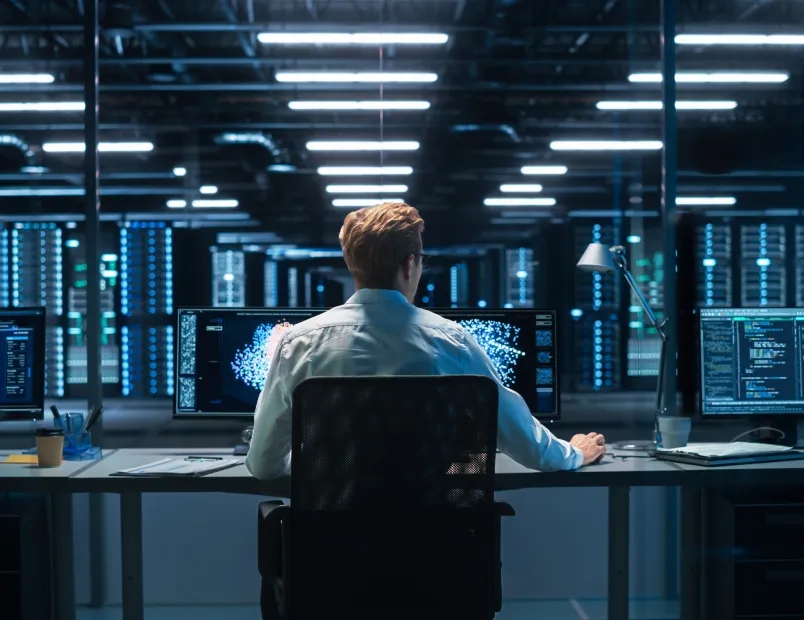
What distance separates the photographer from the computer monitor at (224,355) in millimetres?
2611

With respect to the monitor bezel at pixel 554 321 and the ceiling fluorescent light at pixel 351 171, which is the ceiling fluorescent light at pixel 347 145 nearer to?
the ceiling fluorescent light at pixel 351 171

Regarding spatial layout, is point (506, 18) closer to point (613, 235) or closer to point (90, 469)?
point (613, 235)

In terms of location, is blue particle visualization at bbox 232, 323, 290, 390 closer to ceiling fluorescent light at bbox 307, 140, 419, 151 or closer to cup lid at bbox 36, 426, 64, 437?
cup lid at bbox 36, 426, 64, 437

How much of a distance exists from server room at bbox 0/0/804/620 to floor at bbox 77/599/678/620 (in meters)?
0.02

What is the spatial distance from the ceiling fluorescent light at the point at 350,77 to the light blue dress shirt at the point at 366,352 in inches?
179

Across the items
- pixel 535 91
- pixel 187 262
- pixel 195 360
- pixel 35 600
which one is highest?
pixel 535 91

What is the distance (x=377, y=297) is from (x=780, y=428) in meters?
1.74

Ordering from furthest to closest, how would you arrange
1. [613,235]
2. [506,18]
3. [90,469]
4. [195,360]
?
1. [613,235]
2. [506,18]
3. [195,360]
4. [90,469]

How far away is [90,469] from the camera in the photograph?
2363mm

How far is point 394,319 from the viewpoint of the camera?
1.69 m

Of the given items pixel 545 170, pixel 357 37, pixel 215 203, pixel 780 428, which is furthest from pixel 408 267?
pixel 545 170

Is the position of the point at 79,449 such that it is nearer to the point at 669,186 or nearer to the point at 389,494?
the point at 389,494

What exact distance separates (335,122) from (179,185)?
2.36 metres

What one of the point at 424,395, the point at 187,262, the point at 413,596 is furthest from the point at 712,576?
the point at 187,262
